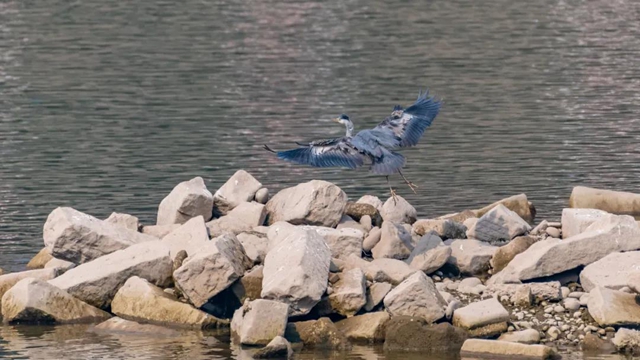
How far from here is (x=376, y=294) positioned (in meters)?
18.8

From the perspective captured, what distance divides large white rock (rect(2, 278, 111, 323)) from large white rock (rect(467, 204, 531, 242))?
222 inches

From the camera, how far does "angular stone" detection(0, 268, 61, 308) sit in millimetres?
20203

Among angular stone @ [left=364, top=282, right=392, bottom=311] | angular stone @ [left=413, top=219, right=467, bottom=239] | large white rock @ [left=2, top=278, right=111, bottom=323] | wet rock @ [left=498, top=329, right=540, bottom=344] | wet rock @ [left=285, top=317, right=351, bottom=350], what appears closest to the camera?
wet rock @ [left=498, top=329, right=540, bottom=344]

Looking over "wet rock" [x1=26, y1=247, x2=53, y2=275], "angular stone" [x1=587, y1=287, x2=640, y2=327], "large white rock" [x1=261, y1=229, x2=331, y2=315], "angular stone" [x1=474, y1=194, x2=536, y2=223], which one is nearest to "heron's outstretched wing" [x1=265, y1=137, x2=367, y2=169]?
"large white rock" [x1=261, y1=229, x2=331, y2=315]

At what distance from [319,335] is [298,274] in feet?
2.57

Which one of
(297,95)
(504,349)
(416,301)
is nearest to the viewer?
(504,349)

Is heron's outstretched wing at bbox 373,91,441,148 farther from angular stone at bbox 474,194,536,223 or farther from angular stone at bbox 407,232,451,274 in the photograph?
angular stone at bbox 474,194,536,223

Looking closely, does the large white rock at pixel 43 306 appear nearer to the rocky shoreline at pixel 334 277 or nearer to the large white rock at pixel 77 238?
the rocky shoreline at pixel 334 277

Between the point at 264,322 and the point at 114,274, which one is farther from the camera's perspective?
the point at 114,274

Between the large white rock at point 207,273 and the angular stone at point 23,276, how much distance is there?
2.38m

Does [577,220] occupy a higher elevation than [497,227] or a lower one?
higher

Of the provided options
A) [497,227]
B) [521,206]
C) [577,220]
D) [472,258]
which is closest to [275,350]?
[472,258]

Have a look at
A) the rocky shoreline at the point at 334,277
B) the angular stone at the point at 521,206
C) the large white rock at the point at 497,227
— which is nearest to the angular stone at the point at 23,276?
the rocky shoreline at the point at 334,277

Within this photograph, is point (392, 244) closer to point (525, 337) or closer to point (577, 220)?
point (577, 220)
